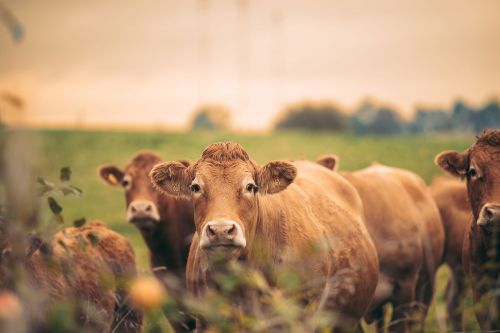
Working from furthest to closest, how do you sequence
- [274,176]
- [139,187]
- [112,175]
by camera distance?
[112,175]
[139,187]
[274,176]

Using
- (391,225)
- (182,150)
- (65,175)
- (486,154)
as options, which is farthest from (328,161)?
(182,150)

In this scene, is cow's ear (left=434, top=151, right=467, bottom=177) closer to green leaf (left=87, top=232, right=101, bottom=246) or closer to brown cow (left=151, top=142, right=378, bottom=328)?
brown cow (left=151, top=142, right=378, bottom=328)

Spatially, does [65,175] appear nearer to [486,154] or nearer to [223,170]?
[223,170]

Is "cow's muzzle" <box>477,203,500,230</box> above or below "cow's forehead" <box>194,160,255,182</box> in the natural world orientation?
below

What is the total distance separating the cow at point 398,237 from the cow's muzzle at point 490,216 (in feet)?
6.72

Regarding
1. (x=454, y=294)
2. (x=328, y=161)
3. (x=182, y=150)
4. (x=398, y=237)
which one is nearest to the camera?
(x=398, y=237)

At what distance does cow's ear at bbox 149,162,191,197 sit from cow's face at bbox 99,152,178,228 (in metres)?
2.51

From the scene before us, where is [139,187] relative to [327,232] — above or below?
above

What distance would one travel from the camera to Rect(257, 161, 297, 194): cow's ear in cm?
545

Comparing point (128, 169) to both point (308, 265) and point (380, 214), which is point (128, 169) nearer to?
point (380, 214)

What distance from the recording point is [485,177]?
6.38 metres

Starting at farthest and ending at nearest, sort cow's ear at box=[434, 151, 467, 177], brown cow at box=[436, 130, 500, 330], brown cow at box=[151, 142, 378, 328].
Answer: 1. cow's ear at box=[434, 151, 467, 177]
2. brown cow at box=[436, 130, 500, 330]
3. brown cow at box=[151, 142, 378, 328]

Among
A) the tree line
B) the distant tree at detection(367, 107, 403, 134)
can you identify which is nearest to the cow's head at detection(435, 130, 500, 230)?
the tree line

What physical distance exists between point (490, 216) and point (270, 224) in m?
1.89
